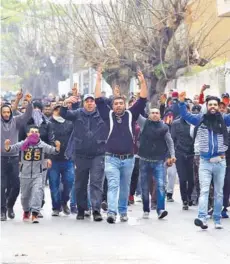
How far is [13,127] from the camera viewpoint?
13.1 metres

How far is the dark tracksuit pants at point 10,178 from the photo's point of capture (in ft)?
42.2

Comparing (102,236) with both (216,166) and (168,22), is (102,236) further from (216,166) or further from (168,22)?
(168,22)

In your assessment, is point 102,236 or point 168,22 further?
point 168,22

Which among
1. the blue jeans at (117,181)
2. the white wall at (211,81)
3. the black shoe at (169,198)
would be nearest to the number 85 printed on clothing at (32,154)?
the blue jeans at (117,181)

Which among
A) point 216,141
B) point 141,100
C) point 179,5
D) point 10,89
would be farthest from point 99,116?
point 10,89

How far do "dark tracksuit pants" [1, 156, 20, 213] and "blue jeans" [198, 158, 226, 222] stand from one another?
2986mm

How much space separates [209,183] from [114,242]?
1912mm

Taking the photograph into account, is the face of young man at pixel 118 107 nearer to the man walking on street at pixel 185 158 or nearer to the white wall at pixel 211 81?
the man walking on street at pixel 185 158

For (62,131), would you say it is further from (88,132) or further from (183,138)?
(183,138)

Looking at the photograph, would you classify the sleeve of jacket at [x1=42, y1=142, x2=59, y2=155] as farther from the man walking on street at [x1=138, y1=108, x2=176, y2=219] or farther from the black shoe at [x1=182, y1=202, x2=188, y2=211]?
the black shoe at [x1=182, y1=202, x2=188, y2=211]

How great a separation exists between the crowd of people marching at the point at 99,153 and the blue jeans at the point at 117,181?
15 mm

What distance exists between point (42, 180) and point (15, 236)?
201cm

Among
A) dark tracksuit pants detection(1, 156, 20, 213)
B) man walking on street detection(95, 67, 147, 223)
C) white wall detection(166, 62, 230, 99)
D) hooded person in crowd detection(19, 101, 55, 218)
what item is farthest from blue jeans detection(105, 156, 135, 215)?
white wall detection(166, 62, 230, 99)

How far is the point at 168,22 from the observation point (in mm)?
22500
